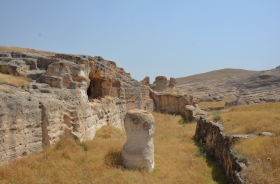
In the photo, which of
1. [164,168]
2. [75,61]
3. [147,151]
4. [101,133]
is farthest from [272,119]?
[75,61]

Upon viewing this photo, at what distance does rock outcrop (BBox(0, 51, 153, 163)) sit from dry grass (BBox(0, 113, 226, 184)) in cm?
48

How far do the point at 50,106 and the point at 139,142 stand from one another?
302cm

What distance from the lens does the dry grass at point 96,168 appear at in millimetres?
5855

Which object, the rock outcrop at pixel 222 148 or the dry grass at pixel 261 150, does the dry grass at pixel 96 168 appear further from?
the dry grass at pixel 261 150

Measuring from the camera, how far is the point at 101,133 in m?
11.1

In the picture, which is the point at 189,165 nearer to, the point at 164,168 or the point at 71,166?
the point at 164,168

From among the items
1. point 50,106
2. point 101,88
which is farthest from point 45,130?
point 101,88

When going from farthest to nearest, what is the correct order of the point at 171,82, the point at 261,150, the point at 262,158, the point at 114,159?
1. the point at 171,82
2. the point at 114,159
3. the point at 261,150
4. the point at 262,158

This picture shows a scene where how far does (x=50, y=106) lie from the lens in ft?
24.6

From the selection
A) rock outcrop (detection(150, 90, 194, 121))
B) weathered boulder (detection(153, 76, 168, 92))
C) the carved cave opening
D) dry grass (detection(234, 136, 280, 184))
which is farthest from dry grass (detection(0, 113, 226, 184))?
weathered boulder (detection(153, 76, 168, 92))

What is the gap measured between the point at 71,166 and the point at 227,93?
47.3 metres

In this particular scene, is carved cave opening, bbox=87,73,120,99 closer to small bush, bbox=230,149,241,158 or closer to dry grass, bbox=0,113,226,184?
dry grass, bbox=0,113,226,184

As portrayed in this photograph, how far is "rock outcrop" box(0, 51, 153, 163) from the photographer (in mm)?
6230

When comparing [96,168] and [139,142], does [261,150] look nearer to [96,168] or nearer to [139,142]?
[139,142]
